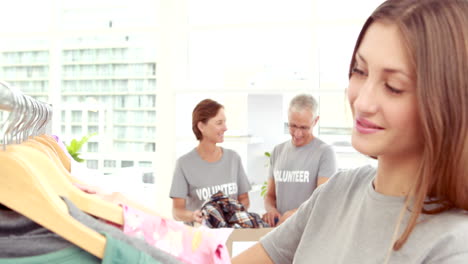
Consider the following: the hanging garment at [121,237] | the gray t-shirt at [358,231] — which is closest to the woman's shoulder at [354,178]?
the gray t-shirt at [358,231]

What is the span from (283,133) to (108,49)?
270cm

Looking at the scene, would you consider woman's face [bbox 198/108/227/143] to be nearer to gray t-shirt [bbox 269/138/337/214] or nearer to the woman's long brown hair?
gray t-shirt [bbox 269/138/337/214]

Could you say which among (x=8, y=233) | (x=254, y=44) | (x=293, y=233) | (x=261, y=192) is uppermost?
(x=254, y=44)

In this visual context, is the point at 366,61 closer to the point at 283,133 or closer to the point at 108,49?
the point at 283,133

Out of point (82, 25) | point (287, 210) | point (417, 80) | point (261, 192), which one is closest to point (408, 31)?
point (417, 80)

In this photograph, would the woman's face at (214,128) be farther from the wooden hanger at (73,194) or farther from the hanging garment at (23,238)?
the hanging garment at (23,238)

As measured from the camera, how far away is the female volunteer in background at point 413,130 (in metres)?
0.89

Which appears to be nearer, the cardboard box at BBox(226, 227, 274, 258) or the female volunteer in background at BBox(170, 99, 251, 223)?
the cardboard box at BBox(226, 227, 274, 258)

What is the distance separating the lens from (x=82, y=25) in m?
5.38

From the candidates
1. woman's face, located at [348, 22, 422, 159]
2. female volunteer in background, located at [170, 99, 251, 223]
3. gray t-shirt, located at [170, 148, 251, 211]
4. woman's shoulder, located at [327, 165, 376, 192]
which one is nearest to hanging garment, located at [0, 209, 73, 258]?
woman's face, located at [348, 22, 422, 159]

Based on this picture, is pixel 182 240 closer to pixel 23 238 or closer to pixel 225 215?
pixel 23 238

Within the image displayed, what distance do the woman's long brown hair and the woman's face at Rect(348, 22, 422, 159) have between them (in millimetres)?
23

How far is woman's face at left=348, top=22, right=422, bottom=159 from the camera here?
92 cm

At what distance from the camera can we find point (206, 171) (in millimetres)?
3234
